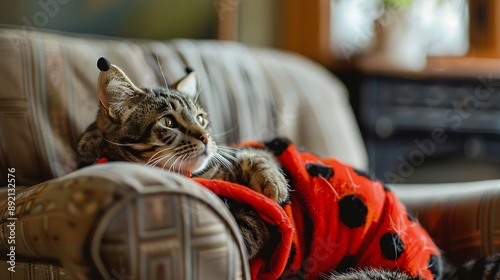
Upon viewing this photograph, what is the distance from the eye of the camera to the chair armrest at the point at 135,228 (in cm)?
58

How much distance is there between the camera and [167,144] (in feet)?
2.78

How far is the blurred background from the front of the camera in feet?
6.30

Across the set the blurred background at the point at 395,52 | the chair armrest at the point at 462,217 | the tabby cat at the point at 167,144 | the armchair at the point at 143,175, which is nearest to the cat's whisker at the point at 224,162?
Result: the tabby cat at the point at 167,144

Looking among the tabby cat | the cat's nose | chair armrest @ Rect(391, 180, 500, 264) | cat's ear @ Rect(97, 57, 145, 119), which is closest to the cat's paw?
the tabby cat

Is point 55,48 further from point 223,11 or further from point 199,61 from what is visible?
point 223,11

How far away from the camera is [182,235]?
604 millimetres

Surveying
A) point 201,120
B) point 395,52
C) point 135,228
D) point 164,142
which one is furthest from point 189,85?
point 395,52

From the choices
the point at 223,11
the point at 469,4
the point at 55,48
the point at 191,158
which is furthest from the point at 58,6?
the point at 469,4

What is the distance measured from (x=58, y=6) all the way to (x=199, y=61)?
1.39 feet

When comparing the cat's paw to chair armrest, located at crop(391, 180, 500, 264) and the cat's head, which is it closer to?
the cat's head

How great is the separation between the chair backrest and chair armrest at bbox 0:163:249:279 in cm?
47

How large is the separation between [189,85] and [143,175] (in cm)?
45

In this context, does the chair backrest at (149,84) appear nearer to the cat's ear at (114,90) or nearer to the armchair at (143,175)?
the armchair at (143,175)

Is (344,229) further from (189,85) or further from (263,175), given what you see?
(189,85)
